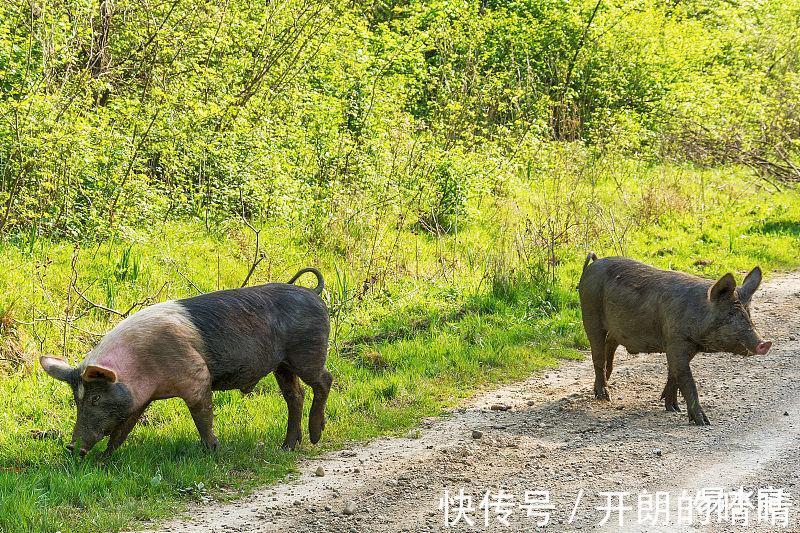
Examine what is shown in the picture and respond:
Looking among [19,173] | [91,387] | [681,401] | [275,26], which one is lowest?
[681,401]

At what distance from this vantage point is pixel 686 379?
6746 mm

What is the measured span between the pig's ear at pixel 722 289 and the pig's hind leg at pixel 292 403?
317cm

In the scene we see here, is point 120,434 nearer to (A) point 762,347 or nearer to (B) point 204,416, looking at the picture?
(B) point 204,416

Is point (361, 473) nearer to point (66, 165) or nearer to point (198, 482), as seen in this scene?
point (198, 482)

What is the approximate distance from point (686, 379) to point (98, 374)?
417 cm

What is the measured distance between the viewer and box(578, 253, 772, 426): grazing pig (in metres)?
6.78

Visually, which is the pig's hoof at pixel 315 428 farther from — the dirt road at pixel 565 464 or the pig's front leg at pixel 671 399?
the pig's front leg at pixel 671 399

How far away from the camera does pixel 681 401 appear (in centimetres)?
750

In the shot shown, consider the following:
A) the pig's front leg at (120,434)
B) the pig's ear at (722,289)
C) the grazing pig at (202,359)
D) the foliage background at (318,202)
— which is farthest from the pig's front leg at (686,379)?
the pig's front leg at (120,434)

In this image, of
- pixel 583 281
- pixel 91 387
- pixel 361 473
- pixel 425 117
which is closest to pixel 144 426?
pixel 91 387

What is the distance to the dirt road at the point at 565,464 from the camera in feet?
16.8

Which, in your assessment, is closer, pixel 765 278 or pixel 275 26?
pixel 765 278

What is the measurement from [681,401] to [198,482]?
406 centimetres

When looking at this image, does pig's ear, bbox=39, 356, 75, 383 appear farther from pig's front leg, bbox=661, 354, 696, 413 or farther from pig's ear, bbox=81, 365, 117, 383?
pig's front leg, bbox=661, 354, 696, 413
